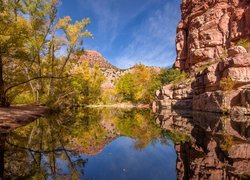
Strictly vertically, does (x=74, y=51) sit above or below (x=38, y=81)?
above

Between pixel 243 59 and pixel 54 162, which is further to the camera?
pixel 243 59

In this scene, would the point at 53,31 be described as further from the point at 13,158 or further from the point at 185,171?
the point at 185,171

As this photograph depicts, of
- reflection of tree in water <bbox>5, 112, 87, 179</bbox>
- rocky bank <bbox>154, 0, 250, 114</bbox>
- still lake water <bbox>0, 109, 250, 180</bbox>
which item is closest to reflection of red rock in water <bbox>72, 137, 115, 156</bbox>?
still lake water <bbox>0, 109, 250, 180</bbox>

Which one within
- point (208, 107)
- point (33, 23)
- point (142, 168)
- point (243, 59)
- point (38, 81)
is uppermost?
point (33, 23)

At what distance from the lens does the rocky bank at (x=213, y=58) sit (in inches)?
960

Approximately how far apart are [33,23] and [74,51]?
5839 millimetres

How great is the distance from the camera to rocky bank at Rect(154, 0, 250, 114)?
24375mm

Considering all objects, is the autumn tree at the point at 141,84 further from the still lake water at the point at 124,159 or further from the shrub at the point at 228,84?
the still lake water at the point at 124,159

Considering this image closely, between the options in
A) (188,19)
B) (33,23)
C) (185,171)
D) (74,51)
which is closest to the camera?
(185,171)

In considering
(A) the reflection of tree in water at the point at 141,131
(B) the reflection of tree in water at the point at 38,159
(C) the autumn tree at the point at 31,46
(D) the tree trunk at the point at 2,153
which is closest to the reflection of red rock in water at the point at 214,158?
(A) the reflection of tree in water at the point at 141,131

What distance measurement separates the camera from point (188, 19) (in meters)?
59.2

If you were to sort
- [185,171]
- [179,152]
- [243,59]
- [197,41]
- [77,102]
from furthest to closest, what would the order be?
[197,41], [77,102], [243,59], [179,152], [185,171]

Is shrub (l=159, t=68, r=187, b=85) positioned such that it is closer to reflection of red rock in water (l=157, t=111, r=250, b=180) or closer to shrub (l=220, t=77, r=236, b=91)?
shrub (l=220, t=77, r=236, b=91)

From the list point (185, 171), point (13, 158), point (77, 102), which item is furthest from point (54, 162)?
point (77, 102)
